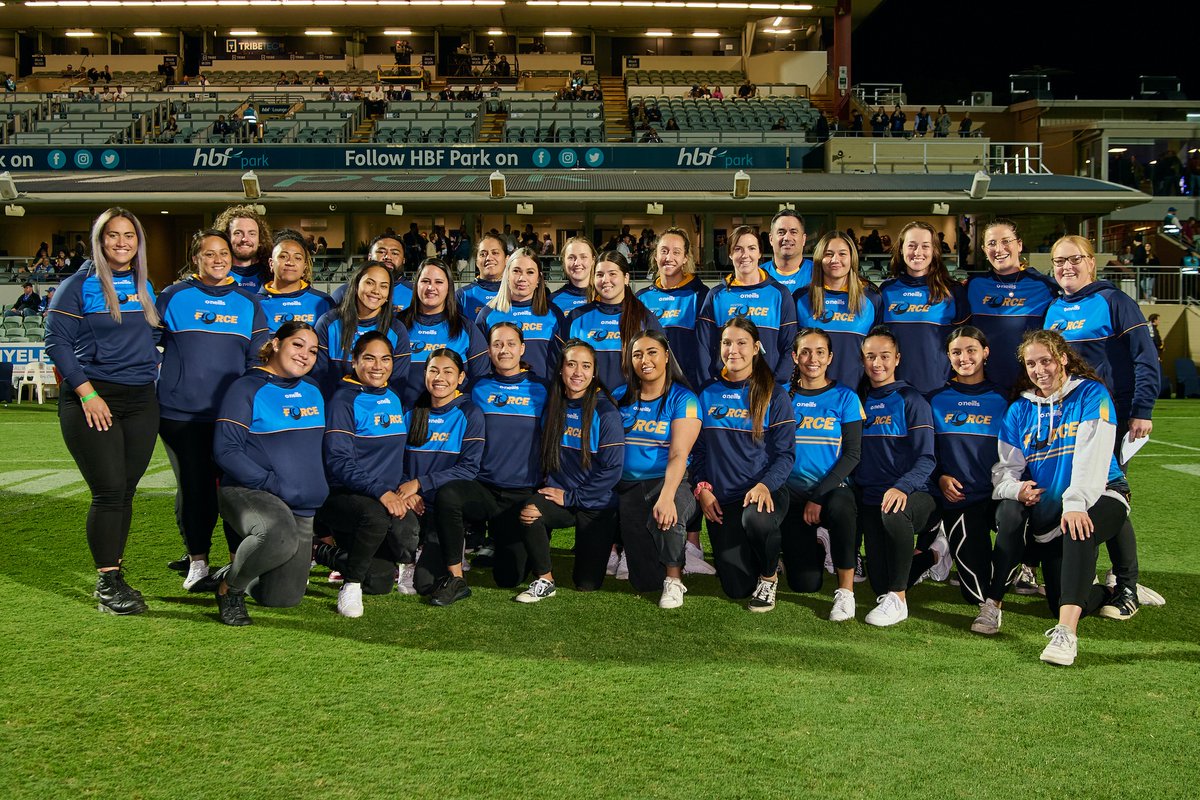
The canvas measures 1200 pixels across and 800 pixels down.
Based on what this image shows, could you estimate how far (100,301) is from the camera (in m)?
4.11

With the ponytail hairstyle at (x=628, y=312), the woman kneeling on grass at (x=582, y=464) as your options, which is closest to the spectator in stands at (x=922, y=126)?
the ponytail hairstyle at (x=628, y=312)

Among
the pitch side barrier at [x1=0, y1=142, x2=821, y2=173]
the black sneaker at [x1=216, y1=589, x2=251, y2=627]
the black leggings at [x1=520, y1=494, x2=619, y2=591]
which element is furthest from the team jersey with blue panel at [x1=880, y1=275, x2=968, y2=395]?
the pitch side barrier at [x1=0, y1=142, x2=821, y2=173]

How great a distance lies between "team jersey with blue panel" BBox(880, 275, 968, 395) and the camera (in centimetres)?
476

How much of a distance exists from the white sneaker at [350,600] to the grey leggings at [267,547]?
0.19 m

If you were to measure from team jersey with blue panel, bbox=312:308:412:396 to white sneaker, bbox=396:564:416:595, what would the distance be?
86 centimetres

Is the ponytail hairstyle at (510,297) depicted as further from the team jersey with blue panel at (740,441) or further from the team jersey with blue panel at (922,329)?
the team jersey with blue panel at (922,329)

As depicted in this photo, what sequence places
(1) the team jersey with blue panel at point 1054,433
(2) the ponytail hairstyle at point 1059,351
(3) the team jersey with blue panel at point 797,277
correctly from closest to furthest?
1. (1) the team jersey with blue panel at point 1054,433
2. (2) the ponytail hairstyle at point 1059,351
3. (3) the team jersey with blue panel at point 797,277

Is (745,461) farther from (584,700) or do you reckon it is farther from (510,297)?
(584,700)

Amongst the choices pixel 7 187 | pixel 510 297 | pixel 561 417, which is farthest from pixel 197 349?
pixel 7 187

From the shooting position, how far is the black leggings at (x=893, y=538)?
4074 millimetres

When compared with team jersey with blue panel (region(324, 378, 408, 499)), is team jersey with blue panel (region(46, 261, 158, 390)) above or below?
above

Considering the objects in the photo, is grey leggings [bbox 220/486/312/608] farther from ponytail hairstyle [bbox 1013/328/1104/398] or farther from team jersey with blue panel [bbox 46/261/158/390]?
ponytail hairstyle [bbox 1013/328/1104/398]

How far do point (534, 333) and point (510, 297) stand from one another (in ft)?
0.76

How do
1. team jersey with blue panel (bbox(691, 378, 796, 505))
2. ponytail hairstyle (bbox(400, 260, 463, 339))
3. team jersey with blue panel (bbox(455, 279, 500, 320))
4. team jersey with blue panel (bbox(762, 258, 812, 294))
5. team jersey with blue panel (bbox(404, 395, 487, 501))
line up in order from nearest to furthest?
team jersey with blue panel (bbox(691, 378, 796, 505)) < team jersey with blue panel (bbox(404, 395, 487, 501)) < ponytail hairstyle (bbox(400, 260, 463, 339)) < team jersey with blue panel (bbox(762, 258, 812, 294)) < team jersey with blue panel (bbox(455, 279, 500, 320))
